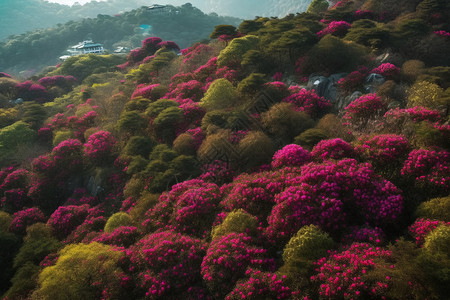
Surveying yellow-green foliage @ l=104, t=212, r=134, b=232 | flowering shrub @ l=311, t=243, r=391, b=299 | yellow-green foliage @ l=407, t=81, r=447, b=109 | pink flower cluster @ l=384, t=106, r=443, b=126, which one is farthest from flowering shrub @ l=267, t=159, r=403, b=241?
yellow-green foliage @ l=104, t=212, r=134, b=232

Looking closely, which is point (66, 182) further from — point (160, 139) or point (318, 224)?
point (318, 224)

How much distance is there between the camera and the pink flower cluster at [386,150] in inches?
323

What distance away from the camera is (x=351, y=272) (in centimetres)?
524

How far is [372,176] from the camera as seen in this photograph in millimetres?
7547

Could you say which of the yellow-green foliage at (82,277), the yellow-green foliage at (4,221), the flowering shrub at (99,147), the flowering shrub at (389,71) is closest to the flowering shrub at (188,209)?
the yellow-green foliage at (82,277)

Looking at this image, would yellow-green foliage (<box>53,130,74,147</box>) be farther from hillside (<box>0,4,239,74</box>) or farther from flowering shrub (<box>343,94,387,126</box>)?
hillside (<box>0,4,239,74</box>)

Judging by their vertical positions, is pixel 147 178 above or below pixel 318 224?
below

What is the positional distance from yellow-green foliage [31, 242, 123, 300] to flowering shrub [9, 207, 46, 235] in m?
4.94

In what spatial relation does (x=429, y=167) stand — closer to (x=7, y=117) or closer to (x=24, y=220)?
(x=24, y=220)

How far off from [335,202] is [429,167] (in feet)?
9.71

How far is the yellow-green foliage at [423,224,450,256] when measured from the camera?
5.22m

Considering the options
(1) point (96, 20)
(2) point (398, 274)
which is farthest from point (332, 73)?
(1) point (96, 20)

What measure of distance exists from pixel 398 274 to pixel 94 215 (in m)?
10.8

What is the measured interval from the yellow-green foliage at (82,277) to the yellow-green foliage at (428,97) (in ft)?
39.0
